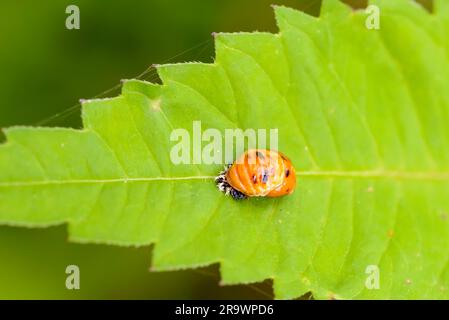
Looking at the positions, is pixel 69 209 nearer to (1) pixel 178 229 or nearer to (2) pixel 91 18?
(1) pixel 178 229

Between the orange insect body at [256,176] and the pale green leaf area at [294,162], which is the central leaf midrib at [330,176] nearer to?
the pale green leaf area at [294,162]

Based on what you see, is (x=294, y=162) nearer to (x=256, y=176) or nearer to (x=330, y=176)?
(x=330, y=176)

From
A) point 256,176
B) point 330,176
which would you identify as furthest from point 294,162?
point 256,176

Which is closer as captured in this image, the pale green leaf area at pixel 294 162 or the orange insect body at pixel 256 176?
the pale green leaf area at pixel 294 162

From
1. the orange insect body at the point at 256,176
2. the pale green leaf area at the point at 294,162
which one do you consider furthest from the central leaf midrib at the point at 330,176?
the orange insect body at the point at 256,176

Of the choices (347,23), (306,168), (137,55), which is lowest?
(306,168)

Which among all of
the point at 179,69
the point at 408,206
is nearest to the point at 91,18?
the point at 179,69
